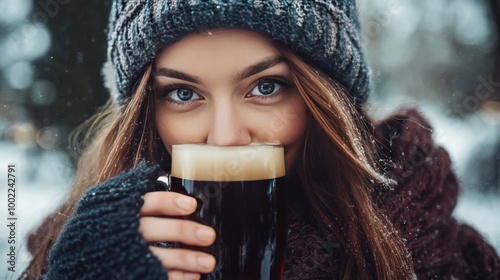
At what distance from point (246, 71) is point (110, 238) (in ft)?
0.85

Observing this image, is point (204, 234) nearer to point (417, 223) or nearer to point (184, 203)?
point (184, 203)

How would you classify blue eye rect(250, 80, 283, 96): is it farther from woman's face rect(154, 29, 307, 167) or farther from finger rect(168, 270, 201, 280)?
finger rect(168, 270, 201, 280)

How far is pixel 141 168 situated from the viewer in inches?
21.4

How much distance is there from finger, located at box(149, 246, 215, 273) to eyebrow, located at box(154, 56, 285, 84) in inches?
8.8

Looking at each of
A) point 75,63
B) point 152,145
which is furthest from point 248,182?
point 75,63

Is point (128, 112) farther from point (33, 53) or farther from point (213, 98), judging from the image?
point (33, 53)

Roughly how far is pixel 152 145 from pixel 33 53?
1.08 feet

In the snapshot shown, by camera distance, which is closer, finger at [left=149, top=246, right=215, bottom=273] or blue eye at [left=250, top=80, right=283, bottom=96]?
finger at [left=149, top=246, right=215, bottom=273]

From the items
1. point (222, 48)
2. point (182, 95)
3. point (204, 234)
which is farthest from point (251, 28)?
point (204, 234)

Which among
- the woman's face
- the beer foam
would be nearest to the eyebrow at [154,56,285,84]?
the woman's face

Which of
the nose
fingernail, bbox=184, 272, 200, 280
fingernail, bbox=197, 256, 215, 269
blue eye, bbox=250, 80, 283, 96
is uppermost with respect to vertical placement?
blue eye, bbox=250, 80, 283, 96

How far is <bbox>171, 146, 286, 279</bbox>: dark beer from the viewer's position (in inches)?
19.9

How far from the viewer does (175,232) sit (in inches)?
18.9

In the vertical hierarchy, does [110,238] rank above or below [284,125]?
below
